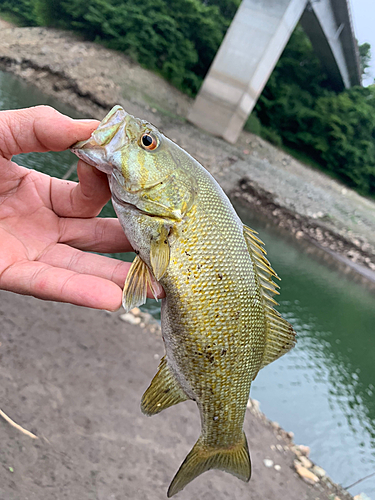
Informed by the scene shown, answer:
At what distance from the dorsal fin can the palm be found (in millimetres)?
866

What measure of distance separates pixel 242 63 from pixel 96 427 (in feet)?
65.2

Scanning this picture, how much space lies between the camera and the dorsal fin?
7.46 ft

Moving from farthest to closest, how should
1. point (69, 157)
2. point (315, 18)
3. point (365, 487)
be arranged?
point (315, 18)
point (69, 157)
point (365, 487)

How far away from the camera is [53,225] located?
2686 millimetres

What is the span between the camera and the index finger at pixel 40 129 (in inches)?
86.4

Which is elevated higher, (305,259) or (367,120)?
(367,120)

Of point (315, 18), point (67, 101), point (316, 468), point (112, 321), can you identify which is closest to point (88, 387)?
point (112, 321)

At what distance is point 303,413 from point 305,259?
7.31m

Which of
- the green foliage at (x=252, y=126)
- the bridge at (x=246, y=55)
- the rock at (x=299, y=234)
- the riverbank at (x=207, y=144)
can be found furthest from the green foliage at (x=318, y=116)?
the rock at (x=299, y=234)

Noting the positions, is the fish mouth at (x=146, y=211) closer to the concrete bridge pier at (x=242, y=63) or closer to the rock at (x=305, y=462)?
the rock at (x=305, y=462)

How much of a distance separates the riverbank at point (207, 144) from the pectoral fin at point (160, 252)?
12839mm

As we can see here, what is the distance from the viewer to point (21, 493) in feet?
9.02

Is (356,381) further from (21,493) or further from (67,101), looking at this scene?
(67,101)

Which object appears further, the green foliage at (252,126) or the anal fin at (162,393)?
the green foliage at (252,126)
